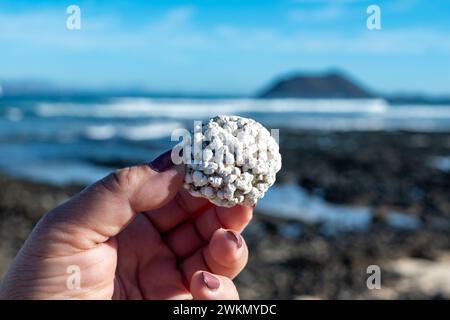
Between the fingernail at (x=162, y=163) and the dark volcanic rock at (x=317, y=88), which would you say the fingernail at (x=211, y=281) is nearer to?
the fingernail at (x=162, y=163)

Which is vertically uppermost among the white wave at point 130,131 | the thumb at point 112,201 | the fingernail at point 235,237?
the thumb at point 112,201

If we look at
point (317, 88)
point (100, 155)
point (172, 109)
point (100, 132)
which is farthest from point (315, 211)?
point (317, 88)

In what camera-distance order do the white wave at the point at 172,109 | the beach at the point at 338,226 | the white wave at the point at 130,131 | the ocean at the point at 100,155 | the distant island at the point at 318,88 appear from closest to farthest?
1. the beach at the point at 338,226
2. the ocean at the point at 100,155
3. the white wave at the point at 130,131
4. the white wave at the point at 172,109
5. the distant island at the point at 318,88

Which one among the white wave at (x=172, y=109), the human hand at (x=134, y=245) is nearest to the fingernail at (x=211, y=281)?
the human hand at (x=134, y=245)

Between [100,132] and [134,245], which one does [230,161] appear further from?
[100,132]

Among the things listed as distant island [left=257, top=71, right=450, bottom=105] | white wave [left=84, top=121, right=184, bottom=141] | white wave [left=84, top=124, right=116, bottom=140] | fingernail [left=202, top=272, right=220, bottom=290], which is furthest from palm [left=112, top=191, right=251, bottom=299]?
distant island [left=257, top=71, right=450, bottom=105]

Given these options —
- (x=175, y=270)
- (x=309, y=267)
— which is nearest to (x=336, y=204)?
(x=309, y=267)
